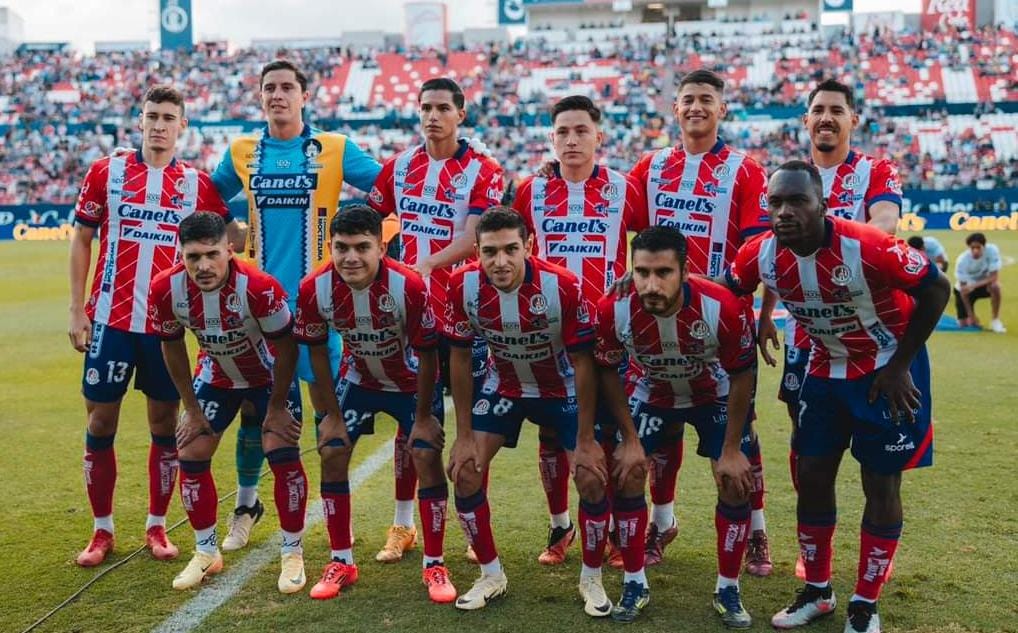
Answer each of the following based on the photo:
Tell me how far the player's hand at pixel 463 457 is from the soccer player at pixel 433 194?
690 millimetres

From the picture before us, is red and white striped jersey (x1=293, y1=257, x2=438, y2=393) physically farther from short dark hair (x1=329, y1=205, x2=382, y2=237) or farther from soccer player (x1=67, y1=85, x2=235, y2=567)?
soccer player (x1=67, y1=85, x2=235, y2=567)

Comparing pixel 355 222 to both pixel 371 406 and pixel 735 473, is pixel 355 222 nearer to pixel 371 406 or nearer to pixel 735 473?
pixel 371 406

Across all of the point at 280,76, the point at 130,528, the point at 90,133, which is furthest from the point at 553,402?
the point at 90,133

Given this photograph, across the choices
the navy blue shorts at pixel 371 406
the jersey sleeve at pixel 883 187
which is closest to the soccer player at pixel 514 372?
the navy blue shorts at pixel 371 406

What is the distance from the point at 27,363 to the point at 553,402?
8.96 meters

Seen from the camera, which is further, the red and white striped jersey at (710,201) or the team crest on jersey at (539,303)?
the red and white striped jersey at (710,201)

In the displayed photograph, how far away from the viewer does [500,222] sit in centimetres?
405

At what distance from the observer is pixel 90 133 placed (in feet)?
139

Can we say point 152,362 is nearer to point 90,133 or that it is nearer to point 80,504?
point 80,504

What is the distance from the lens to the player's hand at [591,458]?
13.3 feet

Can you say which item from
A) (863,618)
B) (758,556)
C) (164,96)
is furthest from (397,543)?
(164,96)

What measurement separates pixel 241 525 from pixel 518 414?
1699 mm

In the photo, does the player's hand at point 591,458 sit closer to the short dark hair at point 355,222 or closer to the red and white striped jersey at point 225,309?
the short dark hair at point 355,222

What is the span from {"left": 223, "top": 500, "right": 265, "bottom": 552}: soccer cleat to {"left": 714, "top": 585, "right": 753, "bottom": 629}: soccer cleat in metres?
2.40
